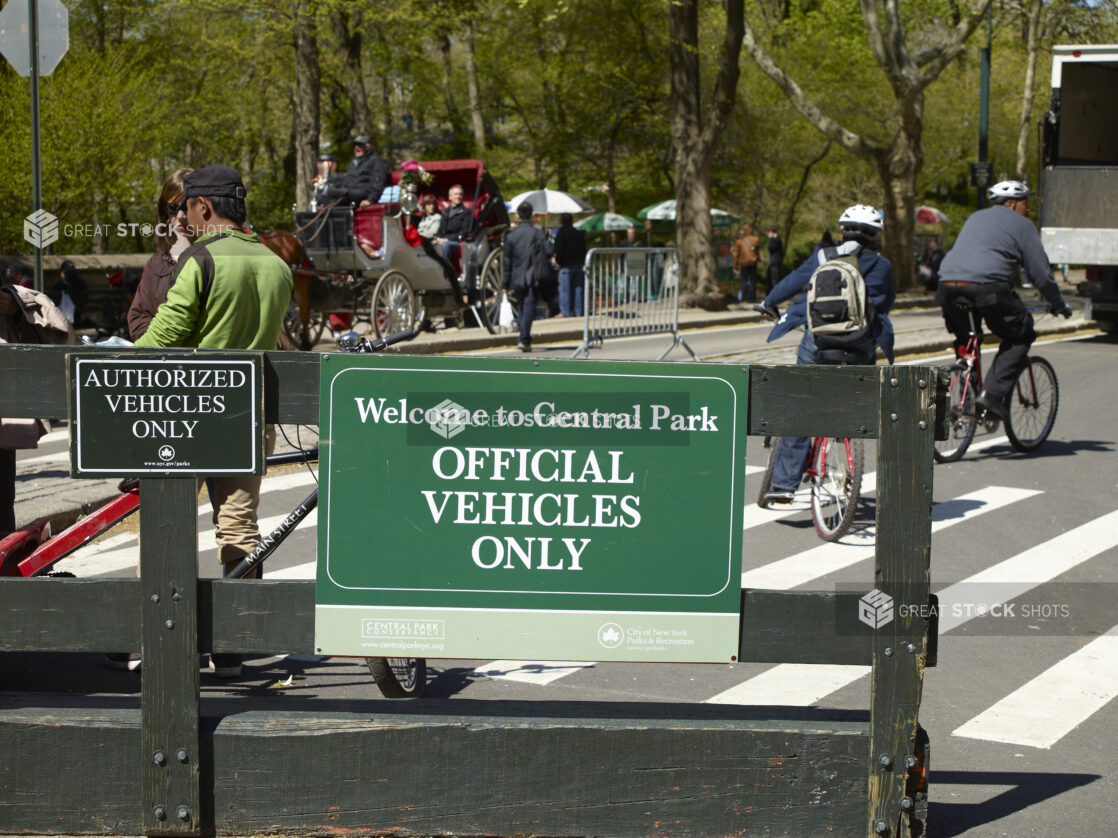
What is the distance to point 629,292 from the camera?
15.4 m

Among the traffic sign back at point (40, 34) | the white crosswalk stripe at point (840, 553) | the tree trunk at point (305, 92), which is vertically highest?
the tree trunk at point (305, 92)

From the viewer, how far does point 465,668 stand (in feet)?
18.6

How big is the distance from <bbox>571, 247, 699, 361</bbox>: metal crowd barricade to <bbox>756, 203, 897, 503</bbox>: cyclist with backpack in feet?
22.2

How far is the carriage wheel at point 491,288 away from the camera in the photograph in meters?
19.1

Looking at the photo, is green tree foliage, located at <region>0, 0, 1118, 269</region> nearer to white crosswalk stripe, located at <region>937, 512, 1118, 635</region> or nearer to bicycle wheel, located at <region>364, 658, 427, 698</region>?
white crosswalk stripe, located at <region>937, 512, 1118, 635</region>

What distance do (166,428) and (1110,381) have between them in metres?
13.8

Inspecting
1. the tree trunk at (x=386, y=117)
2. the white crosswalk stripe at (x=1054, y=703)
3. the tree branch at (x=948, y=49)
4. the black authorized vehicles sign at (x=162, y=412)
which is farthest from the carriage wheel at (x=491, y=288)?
the tree trunk at (x=386, y=117)

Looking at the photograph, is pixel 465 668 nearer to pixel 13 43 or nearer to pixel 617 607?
pixel 617 607

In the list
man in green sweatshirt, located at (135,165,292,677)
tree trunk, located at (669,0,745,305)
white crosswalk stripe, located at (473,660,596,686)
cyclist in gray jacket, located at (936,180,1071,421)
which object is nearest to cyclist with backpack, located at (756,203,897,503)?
cyclist in gray jacket, located at (936,180,1071,421)

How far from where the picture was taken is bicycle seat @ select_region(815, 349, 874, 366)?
25.8 ft

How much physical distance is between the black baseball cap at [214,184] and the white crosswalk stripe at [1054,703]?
3412 mm

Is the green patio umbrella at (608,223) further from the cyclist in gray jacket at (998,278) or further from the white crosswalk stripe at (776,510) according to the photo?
the white crosswalk stripe at (776,510)

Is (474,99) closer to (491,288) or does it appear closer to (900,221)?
(900,221)

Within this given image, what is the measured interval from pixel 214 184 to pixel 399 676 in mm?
1996
